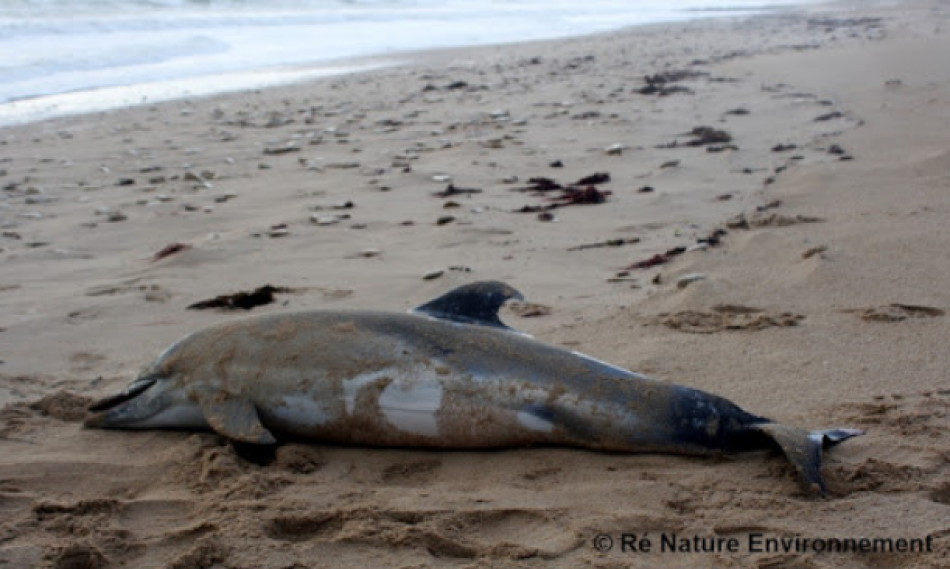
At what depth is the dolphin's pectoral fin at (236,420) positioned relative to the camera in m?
3.33

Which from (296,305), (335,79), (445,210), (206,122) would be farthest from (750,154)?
(335,79)

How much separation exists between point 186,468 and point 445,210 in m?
3.76

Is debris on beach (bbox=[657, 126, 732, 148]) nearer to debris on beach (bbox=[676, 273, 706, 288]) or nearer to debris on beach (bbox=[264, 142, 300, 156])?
debris on beach (bbox=[264, 142, 300, 156])

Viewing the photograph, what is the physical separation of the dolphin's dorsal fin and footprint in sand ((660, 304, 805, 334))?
→ 1010mm

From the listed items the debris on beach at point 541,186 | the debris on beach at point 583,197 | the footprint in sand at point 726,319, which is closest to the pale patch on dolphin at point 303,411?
the footprint in sand at point 726,319

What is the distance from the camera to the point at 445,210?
6797 millimetres

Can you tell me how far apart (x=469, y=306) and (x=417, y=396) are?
1.59 feet

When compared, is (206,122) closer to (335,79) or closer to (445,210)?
(335,79)

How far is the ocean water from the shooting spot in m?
15.5

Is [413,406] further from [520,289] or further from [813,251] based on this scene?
[813,251]

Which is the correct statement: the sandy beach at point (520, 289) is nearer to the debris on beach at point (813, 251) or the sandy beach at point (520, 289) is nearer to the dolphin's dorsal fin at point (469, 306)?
the debris on beach at point (813, 251)

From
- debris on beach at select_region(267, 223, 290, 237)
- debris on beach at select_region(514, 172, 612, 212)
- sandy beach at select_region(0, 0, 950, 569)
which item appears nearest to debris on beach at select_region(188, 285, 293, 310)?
sandy beach at select_region(0, 0, 950, 569)

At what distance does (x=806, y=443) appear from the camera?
3.06m

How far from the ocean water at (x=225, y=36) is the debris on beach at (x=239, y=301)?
8.55 meters
